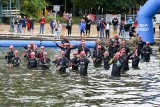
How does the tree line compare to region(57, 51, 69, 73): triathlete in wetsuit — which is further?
the tree line

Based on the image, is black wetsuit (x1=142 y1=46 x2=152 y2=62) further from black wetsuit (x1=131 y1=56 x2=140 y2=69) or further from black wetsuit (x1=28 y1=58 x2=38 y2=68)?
black wetsuit (x1=28 y1=58 x2=38 y2=68)

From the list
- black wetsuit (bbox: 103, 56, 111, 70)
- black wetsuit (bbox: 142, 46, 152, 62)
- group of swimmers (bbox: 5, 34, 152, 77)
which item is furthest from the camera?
black wetsuit (bbox: 142, 46, 152, 62)

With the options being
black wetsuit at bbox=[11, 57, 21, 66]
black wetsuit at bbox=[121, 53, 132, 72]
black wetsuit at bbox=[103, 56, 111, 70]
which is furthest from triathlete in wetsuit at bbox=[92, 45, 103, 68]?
black wetsuit at bbox=[11, 57, 21, 66]

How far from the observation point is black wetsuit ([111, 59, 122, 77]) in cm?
2694

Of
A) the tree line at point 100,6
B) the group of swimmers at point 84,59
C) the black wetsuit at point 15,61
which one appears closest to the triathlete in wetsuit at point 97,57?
the group of swimmers at point 84,59

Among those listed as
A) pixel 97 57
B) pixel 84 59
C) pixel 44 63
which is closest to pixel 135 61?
pixel 97 57

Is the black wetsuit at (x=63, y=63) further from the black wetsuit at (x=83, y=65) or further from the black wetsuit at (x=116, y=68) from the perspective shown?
the black wetsuit at (x=116, y=68)

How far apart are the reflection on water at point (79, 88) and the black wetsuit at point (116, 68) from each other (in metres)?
0.36

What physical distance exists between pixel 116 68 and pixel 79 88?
13.2ft

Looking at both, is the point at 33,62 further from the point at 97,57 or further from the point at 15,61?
the point at 97,57

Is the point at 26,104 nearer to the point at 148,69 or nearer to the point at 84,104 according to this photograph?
the point at 84,104

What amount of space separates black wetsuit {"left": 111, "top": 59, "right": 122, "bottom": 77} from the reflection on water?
359 millimetres

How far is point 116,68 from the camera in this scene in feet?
89.0

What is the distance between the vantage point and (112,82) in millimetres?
25469
